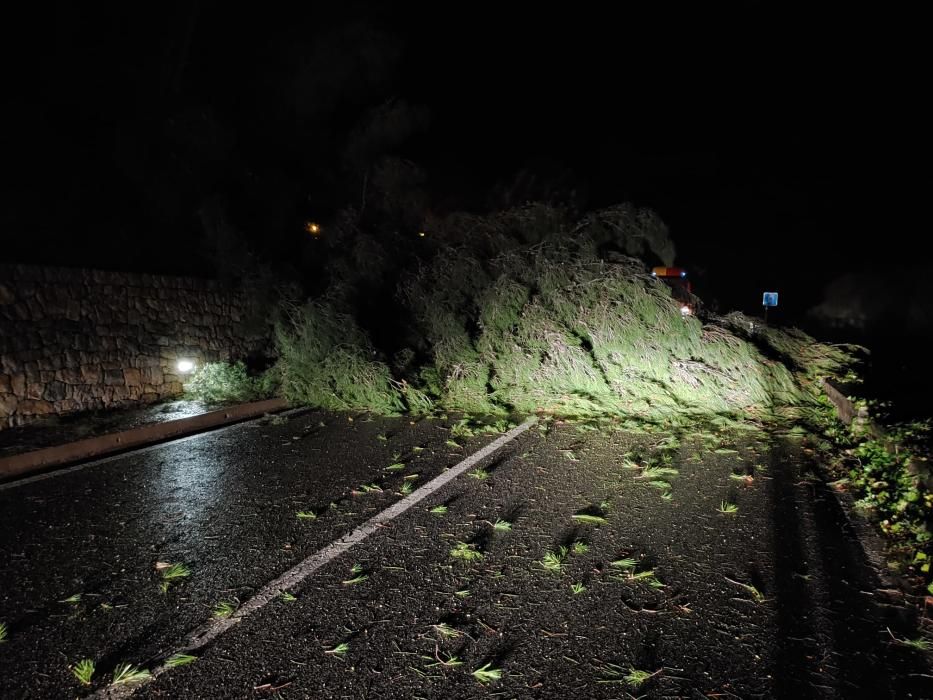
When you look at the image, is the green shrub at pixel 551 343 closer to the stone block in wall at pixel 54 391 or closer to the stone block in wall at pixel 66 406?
the stone block in wall at pixel 66 406

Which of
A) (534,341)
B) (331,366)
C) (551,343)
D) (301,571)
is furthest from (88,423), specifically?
(551,343)

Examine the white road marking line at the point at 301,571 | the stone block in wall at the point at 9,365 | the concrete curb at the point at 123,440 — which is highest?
the stone block in wall at the point at 9,365

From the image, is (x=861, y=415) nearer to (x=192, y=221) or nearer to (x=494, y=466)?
(x=494, y=466)

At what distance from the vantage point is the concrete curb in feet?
17.2

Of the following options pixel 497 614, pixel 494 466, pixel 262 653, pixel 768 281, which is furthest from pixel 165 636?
pixel 768 281

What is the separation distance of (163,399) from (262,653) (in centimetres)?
698

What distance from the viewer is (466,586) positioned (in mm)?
2906

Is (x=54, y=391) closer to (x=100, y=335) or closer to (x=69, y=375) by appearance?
(x=69, y=375)

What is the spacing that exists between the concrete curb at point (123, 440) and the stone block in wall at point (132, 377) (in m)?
1.85

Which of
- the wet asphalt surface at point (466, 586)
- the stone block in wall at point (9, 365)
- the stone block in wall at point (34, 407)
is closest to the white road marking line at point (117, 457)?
the wet asphalt surface at point (466, 586)

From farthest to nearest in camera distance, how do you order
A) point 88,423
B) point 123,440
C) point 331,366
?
point 331,366, point 88,423, point 123,440

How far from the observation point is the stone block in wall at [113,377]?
7625 mm

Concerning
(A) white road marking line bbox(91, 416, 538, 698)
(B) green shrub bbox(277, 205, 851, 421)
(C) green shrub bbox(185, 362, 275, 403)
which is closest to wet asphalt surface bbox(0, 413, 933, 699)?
(A) white road marking line bbox(91, 416, 538, 698)

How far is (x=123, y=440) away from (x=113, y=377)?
2.13m
